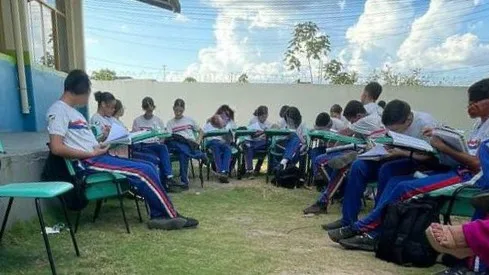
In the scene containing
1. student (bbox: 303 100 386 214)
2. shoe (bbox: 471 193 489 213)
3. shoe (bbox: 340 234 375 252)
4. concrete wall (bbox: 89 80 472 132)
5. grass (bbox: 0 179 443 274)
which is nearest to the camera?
shoe (bbox: 471 193 489 213)

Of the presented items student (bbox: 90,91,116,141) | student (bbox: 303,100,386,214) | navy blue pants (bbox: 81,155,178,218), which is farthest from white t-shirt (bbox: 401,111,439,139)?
student (bbox: 90,91,116,141)

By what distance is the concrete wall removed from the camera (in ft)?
44.4

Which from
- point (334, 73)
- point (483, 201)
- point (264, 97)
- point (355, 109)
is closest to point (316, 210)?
point (355, 109)

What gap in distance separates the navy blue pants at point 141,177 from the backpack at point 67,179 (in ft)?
0.47

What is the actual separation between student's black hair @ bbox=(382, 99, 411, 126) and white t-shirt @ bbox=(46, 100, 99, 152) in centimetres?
236

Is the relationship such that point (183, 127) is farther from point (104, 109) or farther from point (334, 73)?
point (334, 73)

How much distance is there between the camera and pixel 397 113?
3838 mm

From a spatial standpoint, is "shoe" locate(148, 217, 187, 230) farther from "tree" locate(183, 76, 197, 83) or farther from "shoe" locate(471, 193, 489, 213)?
"tree" locate(183, 76, 197, 83)

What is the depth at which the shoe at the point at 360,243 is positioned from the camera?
351 centimetres

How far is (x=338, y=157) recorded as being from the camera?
15.3 ft

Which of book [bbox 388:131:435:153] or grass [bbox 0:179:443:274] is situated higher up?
book [bbox 388:131:435:153]

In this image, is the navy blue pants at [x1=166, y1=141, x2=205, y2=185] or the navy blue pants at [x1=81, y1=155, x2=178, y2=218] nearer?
the navy blue pants at [x1=81, y1=155, x2=178, y2=218]

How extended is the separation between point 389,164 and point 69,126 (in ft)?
8.27

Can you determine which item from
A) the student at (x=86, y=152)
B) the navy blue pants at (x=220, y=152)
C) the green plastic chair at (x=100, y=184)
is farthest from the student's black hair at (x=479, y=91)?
the navy blue pants at (x=220, y=152)
